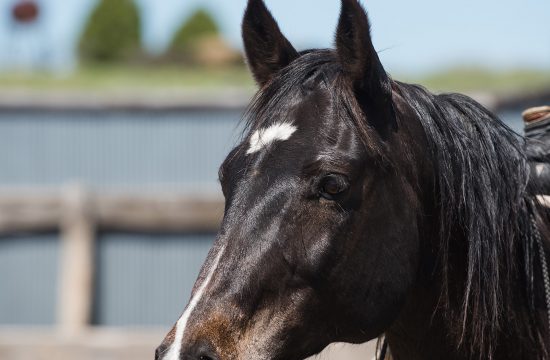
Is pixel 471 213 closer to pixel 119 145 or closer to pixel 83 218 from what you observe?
pixel 83 218

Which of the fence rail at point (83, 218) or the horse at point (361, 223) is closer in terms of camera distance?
the horse at point (361, 223)

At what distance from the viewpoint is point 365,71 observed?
2801 mm

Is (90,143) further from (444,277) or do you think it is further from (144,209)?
(444,277)

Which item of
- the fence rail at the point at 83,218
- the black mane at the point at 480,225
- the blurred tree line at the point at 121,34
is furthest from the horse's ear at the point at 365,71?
the blurred tree line at the point at 121,34

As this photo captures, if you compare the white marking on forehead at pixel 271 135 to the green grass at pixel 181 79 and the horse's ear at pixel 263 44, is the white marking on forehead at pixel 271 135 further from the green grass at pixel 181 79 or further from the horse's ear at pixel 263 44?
the green grass at pixel 181 79

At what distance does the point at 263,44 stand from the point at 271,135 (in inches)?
18.4

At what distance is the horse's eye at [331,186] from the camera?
8.68ft

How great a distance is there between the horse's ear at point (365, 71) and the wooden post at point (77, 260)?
5.78m

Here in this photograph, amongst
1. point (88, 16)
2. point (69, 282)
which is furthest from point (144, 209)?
point (88, 16)

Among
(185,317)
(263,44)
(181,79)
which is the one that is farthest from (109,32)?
(185,317)

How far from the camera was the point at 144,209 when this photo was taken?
28.3ft

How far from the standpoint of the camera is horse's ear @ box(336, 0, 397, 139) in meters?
2.77

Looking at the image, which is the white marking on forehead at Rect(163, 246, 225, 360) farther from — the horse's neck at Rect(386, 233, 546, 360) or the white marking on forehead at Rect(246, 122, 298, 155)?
the horse's neck at Rect(386, 233, 546, 360)

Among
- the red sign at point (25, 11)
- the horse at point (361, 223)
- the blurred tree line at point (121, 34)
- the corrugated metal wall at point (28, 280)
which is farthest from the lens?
the blurred tree line at point (121, 34)
